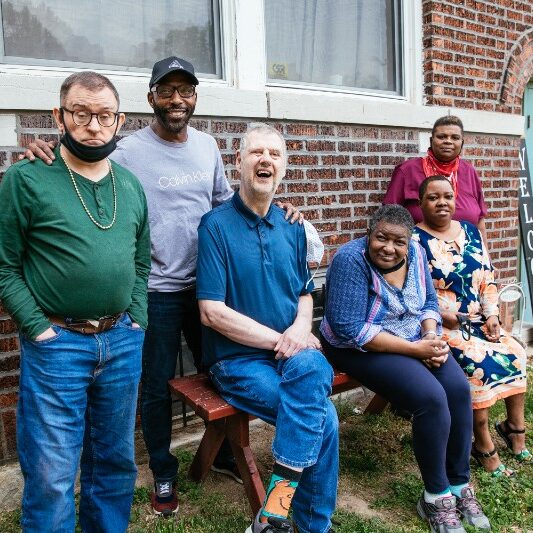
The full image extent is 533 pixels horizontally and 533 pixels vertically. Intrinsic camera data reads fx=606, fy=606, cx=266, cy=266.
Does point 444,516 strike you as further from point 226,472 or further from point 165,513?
point 165,513

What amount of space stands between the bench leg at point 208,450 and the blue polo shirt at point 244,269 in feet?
1.23

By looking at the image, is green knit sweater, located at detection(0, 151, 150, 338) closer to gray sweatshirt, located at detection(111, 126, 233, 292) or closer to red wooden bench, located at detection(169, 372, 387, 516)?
gray sweatshirt, located at detection(111, 126, 233, 292)

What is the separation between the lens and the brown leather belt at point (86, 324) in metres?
2.09

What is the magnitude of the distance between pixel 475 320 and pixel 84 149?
241 centimetres

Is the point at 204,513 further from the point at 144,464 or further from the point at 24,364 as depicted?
the point at 24,364

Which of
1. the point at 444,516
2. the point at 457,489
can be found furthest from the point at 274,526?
the point at 457,489

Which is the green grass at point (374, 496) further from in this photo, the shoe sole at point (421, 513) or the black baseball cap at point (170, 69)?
the black baseball cap at point (170, 69)

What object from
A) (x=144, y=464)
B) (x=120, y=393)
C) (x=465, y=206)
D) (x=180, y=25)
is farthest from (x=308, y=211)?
(x=120, y=393)

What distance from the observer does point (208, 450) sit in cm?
301

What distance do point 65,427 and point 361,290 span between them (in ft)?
4.88

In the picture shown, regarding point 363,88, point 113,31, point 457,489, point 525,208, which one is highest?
point 113,31

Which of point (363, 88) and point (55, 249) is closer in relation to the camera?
point (55, 249)

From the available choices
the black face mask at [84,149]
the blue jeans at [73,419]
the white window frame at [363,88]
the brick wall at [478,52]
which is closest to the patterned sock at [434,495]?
the blue jeans at [73,419]

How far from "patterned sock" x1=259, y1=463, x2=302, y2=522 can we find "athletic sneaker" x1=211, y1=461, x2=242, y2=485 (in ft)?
2.58
